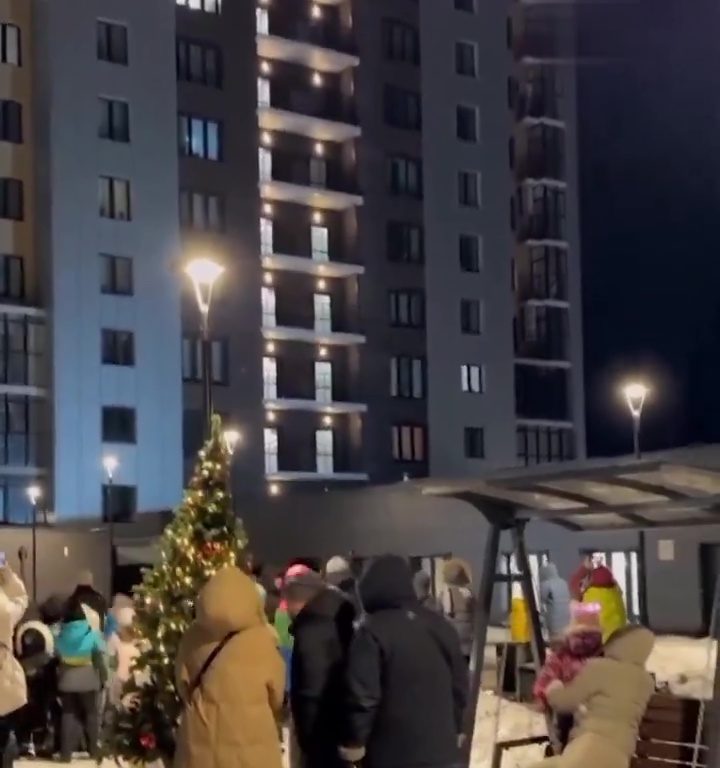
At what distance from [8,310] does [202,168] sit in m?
7.84

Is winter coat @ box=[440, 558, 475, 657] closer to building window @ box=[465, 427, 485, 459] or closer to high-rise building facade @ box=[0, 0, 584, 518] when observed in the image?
high-rise building facade @ box=[0, 0, 584, 518]

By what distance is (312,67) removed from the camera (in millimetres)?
48031

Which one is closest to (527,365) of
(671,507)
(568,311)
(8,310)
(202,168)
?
(568,311)

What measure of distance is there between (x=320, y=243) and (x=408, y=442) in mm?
7365

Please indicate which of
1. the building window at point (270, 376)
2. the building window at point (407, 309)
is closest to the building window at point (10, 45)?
the building window at point (270, 376)

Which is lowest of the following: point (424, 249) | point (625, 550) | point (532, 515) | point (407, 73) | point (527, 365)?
point (625, 550)

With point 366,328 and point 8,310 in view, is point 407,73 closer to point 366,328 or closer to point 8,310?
point 366,328

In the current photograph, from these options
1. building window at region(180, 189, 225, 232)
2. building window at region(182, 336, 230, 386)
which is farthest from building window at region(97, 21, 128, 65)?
building window at region(182, 336, 230, 386)

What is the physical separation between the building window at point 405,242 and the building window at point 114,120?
10340 millimetres

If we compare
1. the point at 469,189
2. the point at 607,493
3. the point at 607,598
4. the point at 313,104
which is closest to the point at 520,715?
the point at 607,598

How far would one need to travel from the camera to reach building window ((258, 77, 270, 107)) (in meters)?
46.3

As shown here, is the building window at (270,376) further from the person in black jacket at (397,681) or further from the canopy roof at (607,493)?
the person in black jacket at (397,681)

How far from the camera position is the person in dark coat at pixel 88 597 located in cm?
1309

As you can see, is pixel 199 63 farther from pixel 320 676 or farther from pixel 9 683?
pixel 320 676
